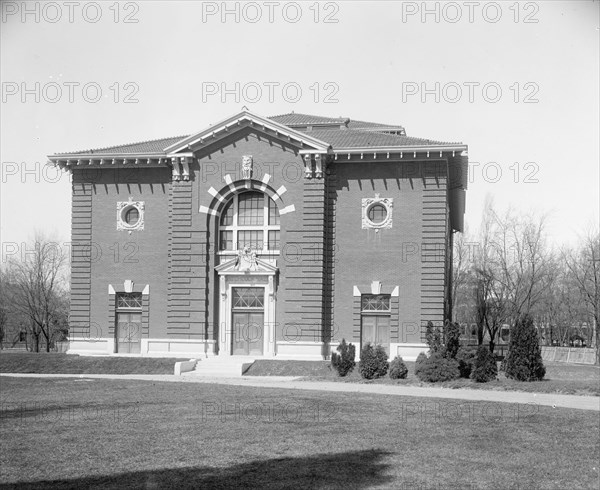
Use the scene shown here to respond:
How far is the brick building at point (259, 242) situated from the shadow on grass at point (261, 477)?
25.6m

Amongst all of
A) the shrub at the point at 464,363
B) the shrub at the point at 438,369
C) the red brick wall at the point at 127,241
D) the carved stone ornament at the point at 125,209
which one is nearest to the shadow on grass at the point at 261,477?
the shrub at the point at 438,369

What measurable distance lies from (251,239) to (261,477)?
93.9ft

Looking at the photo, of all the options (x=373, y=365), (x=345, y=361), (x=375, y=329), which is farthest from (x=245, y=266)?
(x=373, y=365)

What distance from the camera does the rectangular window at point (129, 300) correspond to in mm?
39781

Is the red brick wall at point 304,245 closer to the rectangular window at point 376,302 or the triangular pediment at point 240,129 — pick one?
the triangular pediment at point 240,129

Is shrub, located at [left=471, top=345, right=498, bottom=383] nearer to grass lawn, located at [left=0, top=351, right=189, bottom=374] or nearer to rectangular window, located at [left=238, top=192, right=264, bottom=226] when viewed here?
grass lawn, located at [left=0, top=351, right=189, bottom=374]

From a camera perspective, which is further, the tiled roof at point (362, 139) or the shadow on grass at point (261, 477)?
the tiled roof at point (362, 139)

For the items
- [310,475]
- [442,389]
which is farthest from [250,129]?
[310,475]

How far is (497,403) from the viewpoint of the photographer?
19.1 metres

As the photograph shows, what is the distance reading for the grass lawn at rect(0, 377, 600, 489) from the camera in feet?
34.6

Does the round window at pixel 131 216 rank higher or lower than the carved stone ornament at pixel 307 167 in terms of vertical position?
lower

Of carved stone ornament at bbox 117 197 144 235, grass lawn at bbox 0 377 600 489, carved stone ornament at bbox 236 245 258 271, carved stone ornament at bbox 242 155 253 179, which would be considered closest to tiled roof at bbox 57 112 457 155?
carved stone ornament at bbox 117 197 144 235

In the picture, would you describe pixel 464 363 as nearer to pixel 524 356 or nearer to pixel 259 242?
pixel 524 356

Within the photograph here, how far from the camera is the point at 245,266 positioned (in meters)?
38.1
